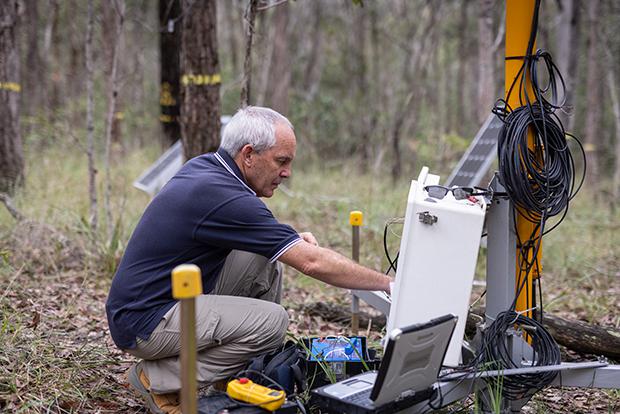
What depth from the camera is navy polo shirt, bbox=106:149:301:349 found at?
10.0ft

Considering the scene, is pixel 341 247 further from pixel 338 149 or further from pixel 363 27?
pixel 363 27

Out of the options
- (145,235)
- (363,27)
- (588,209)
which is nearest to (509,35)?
(145,235)

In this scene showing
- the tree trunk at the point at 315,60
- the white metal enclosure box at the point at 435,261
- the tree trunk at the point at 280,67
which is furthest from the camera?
the tree trunk at the point at 315,60

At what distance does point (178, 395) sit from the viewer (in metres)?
3.28

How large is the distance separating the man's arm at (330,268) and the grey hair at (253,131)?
0.56 m

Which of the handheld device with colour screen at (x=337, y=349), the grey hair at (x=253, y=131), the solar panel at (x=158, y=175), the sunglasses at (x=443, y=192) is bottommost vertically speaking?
the handheld device with colour screen at (x=337, y=349)

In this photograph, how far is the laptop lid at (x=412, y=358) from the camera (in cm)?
253

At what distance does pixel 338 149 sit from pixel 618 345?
12.0 m

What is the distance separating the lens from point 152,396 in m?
3.27

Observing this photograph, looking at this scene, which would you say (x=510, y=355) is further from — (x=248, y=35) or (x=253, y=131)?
(x=248, y=35)

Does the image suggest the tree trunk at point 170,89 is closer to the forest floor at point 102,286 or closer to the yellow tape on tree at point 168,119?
the yellow tape on tree at point 168,119

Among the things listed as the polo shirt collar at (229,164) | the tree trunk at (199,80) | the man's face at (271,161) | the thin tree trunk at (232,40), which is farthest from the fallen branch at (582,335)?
the thin tree trunk at (232,40)

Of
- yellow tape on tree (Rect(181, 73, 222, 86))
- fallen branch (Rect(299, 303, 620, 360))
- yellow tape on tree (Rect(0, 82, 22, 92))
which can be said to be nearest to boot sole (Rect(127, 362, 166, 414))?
fallen branch (Rect(299, 303, 620, 360))

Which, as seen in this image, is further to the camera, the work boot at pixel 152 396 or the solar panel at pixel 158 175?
the solar panel at pixel 158 175
